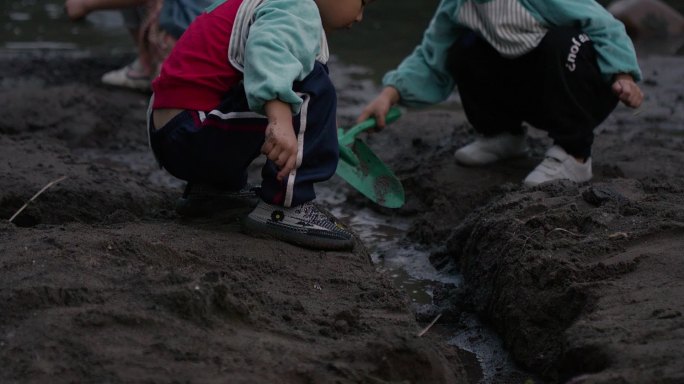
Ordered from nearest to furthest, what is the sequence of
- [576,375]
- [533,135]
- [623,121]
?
[576,375], [533,135], [623,121]

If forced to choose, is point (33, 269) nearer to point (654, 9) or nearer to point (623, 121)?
point (623, 121)

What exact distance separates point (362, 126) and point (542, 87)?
68cm

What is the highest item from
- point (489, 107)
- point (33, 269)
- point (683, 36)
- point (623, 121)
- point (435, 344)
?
point (33, 269)

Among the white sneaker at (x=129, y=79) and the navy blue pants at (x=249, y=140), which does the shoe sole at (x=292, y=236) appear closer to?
the navy blue pants at (x=249, y=140)

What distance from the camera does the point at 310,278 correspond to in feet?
9.04

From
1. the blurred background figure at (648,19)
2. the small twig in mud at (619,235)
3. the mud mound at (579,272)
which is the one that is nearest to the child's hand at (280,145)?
the mud mound at (579,272)

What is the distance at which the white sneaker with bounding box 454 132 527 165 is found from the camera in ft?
13.4

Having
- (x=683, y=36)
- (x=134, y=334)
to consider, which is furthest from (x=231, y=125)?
(x=683, y=36)

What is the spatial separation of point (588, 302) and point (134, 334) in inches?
44.6

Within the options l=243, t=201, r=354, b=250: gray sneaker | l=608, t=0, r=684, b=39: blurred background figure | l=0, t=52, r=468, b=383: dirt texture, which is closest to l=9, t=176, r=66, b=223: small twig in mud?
l=0, t=52, r=468, b=383: dirt texture

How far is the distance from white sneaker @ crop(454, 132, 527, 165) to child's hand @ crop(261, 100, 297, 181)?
1.56 m

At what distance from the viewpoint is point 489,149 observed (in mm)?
4102

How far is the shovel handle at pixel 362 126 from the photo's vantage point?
12.3 ft

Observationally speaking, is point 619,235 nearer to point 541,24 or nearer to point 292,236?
point 292,236
